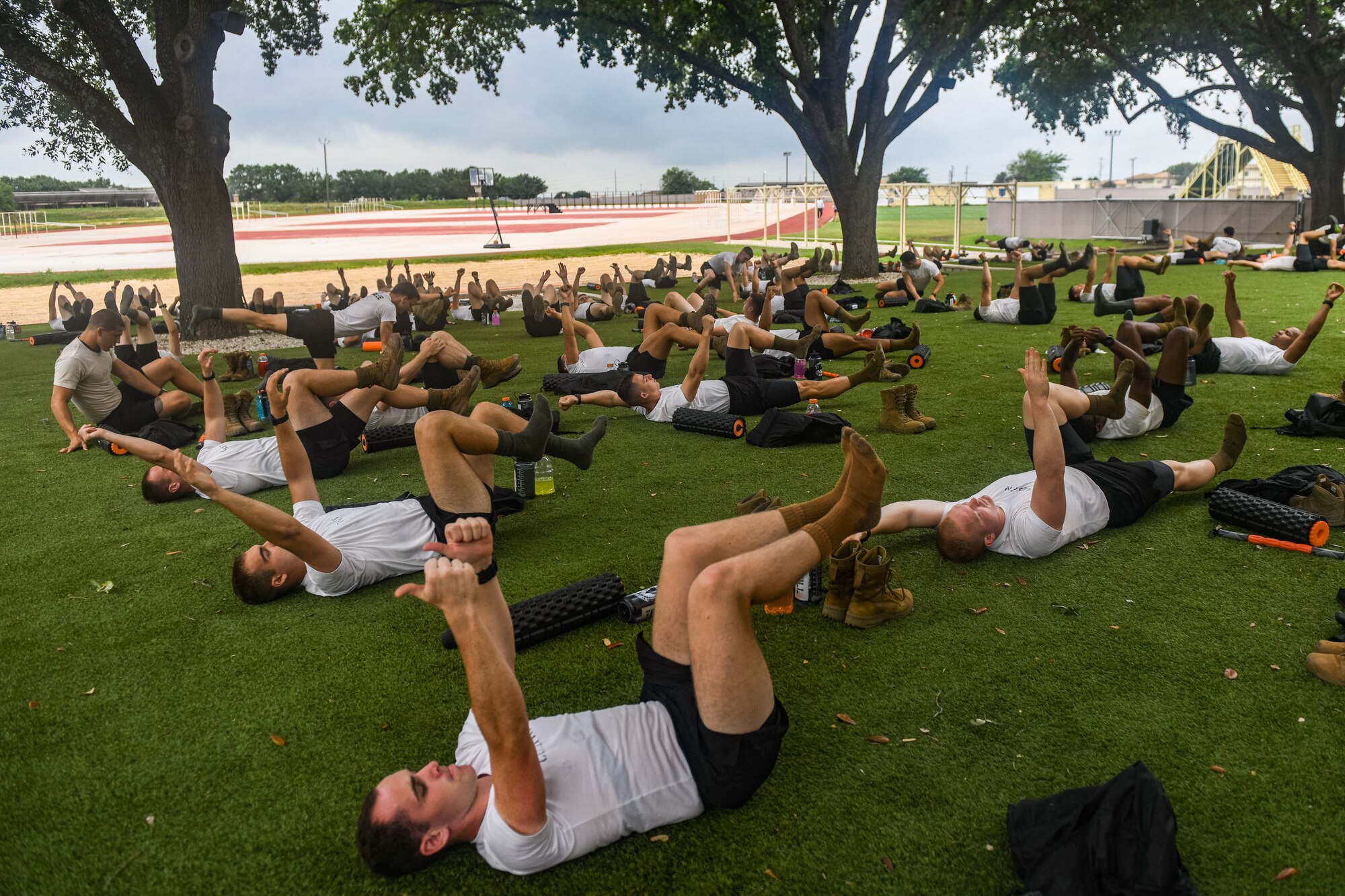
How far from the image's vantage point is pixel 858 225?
19.9 m

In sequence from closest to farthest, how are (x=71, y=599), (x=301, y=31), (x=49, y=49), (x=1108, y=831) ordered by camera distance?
(x=1108, y=831)
(x=71, y=599)
(x=49, y=49)
(x=301, y=31)

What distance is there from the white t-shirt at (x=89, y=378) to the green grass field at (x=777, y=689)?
1766 millimetres

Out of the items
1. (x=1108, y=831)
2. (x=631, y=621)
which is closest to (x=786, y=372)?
(x=631, y=621)

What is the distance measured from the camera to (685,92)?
20.5 m

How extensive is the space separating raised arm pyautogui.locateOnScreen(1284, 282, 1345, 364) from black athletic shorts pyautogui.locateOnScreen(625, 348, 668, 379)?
6151 mm

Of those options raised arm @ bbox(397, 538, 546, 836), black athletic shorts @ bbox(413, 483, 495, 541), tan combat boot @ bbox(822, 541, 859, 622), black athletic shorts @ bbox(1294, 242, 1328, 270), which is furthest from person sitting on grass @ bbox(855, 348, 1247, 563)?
black athletic shorts @ bbox(1294, 242, 1328, 270)

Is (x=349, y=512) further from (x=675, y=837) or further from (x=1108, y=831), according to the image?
(x=1108, y=831)

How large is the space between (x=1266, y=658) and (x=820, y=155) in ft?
56.8

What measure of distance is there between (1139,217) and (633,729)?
3667 cm

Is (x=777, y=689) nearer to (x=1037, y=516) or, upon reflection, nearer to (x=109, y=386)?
(x=1037, y=516)

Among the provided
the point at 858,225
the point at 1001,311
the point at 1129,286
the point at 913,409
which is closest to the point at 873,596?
the point at 913,409

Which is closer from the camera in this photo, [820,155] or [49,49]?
[49,49]

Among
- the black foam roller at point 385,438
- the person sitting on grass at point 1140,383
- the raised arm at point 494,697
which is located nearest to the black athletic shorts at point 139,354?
the black foam roller at point 385,438

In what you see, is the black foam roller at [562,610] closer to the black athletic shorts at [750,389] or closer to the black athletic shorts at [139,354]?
the black athletic shorts at [750,389]
